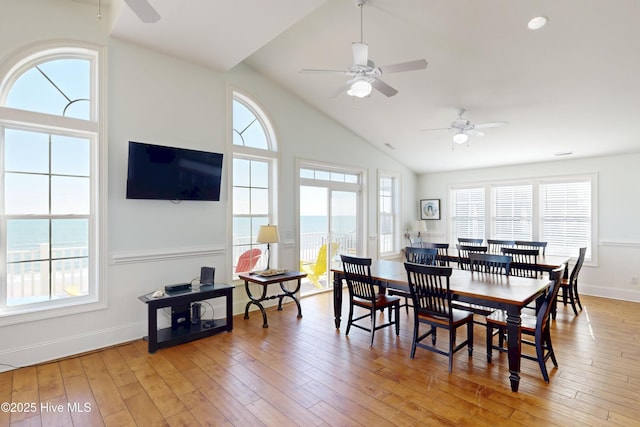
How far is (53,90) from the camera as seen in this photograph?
3326mm

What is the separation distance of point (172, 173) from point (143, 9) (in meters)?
2.06

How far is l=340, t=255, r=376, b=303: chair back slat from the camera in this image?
11.7 feet

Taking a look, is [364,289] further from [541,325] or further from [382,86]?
[382,86]

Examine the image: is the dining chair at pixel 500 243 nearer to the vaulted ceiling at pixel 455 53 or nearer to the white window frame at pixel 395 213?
the vaulted ceiling at pixel 455 53

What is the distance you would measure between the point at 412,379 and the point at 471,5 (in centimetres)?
342

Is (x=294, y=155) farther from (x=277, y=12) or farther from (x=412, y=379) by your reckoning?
(x=412, y=379)

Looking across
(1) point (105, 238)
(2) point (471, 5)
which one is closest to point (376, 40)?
(2) point (471, 5)

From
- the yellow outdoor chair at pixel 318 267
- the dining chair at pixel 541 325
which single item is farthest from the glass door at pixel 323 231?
the dining chair at pixel 541 325

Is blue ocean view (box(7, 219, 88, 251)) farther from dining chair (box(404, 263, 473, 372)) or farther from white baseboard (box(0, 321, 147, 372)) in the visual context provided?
dining chair (box(404, 263, 473, 372))

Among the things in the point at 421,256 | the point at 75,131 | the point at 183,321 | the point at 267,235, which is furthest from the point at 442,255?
the point at 75,131

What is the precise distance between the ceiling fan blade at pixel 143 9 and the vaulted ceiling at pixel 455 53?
3.46ft

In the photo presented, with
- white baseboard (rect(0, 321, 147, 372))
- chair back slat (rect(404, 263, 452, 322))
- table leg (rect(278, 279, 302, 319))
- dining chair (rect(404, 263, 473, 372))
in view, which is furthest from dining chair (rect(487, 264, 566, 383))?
white baseboard (rect(0, 321, 147, 372))

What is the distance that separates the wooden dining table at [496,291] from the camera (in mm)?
2643

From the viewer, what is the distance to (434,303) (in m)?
3.05
